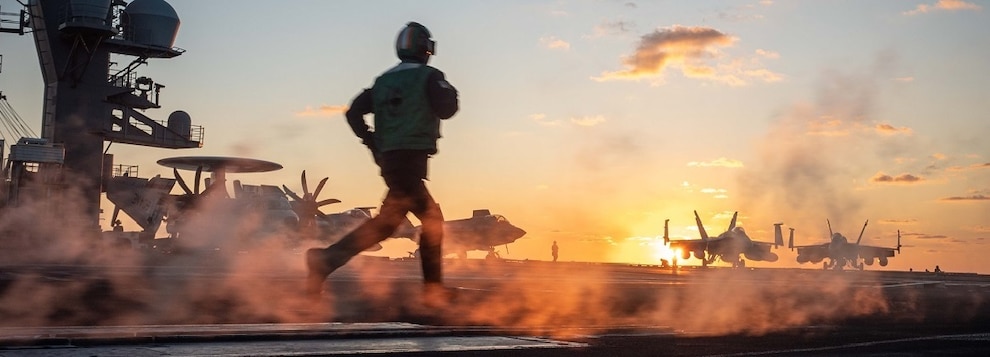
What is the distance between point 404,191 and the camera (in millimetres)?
7594

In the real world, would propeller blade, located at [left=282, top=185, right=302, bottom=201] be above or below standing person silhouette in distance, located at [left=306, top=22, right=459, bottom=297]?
above

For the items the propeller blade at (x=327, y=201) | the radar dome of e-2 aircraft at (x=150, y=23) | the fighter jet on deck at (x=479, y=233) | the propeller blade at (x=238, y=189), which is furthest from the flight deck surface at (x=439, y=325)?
the fighter jet on deck at (x=479, y=233)

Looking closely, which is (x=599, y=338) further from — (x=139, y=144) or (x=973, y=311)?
(x=139, y=144)

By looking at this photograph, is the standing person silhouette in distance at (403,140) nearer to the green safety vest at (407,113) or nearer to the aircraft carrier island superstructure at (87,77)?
the green safety vest at (407,113)

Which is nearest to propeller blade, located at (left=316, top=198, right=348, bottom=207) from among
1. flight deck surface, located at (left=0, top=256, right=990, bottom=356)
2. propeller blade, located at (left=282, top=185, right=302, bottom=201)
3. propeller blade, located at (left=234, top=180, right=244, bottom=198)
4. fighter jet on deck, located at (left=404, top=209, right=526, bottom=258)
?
propeller blade, located at (left=282, top=185, right=302, bottom=201)

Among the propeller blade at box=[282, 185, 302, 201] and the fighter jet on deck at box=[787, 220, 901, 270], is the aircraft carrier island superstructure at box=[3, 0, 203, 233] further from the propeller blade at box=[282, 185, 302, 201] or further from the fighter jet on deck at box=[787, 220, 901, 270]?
the fighter jet on deck at box=[787, 220, 901, 270]

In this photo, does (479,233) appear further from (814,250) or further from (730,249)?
(814,250)

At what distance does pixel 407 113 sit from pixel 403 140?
0.23 metres

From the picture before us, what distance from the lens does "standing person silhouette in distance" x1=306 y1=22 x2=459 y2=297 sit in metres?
7.57

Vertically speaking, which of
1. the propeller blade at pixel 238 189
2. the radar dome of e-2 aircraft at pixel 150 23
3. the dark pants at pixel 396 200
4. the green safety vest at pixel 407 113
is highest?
the radar dome of e-2 aircraft at pixel 150 23

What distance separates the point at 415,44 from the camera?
7.79 meters

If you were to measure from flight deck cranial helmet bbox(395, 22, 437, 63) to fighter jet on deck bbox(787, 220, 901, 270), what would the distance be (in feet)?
336

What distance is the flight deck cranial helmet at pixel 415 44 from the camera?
779cm

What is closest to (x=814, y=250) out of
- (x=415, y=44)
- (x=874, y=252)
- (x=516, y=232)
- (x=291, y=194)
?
(x=874, y=252)
